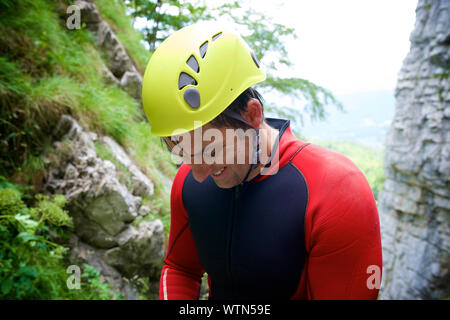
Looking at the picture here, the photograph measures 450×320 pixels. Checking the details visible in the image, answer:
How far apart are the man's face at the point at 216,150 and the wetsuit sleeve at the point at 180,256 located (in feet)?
1.21

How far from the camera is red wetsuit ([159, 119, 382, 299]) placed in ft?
3.06

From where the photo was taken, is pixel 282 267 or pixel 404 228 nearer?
pixel 282 267

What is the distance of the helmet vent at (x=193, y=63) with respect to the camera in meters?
1.02

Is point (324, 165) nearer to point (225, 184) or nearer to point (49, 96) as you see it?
point (225, 184)

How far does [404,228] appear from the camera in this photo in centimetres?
810

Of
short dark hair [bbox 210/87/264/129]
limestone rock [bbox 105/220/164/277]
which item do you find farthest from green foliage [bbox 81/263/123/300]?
short dark hair [bbox 210/87/264/129]

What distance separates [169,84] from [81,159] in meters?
2.66

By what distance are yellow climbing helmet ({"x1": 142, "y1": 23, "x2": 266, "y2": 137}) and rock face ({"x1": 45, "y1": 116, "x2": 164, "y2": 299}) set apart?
8.01ft

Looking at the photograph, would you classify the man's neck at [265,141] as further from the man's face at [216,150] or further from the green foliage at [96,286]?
the green foliage at [96,286]

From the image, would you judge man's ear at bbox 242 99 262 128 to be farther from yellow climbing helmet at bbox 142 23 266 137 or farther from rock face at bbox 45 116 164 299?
rock face at bbox 45 116 164 299

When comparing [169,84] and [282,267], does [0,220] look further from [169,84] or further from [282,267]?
[282,267]
